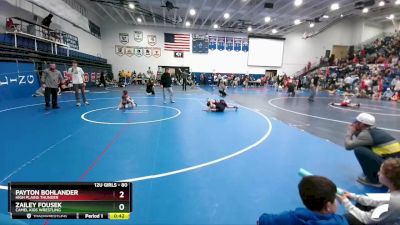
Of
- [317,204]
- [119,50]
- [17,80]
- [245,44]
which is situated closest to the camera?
[317,204]

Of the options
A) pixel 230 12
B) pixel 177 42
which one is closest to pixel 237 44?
pixel 177 42

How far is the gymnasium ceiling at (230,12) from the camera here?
22.2 metres

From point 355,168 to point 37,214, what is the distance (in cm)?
524

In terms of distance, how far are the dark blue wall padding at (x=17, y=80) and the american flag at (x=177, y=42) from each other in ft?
62.8

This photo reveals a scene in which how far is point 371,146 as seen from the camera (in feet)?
13.4

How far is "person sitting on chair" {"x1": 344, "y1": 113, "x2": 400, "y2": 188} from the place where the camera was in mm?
3943

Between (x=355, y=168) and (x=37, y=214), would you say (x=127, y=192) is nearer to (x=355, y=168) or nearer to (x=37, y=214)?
(x=37, y=214)

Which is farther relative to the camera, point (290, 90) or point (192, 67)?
point (192, 67)

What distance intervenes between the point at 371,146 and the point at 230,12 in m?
23.4

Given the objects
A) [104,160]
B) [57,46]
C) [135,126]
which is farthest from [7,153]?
[57,46]

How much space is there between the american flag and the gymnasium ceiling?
1464 mm

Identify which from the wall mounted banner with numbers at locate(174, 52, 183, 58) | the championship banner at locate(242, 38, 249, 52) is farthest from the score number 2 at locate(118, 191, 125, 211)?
the championship banner at locate(242, 38, 249, 52)

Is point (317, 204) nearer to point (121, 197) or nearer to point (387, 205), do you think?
point (387, 205)

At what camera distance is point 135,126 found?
25.9ft
